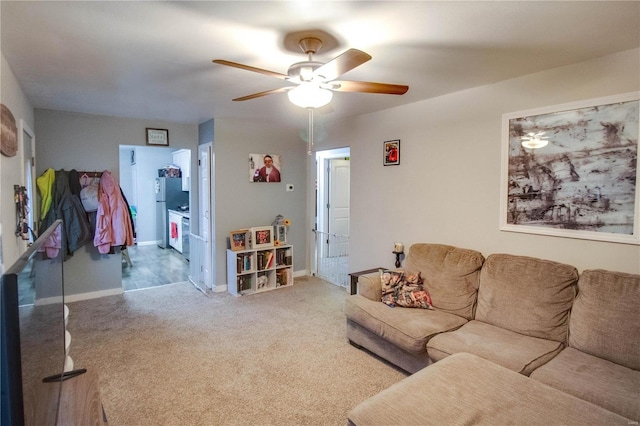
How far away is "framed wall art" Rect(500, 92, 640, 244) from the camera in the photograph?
2287mm

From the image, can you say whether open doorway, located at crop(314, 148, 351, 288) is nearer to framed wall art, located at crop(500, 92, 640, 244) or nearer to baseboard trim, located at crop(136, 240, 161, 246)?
framed wall art, located at crop(500, 92, 640, 244)

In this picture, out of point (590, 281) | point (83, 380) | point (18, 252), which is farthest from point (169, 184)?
point (590, 281)

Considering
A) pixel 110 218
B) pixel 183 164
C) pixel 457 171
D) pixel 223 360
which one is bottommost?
pixel 223 360

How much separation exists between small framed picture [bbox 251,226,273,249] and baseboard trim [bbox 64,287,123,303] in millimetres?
1877

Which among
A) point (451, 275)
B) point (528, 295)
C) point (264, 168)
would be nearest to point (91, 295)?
point (264, 168)

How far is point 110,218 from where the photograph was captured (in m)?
4.32

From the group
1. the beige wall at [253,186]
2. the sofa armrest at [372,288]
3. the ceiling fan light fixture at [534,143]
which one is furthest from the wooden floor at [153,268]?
the ceiling fan light fixture at [534,143]

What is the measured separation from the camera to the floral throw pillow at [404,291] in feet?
9.72

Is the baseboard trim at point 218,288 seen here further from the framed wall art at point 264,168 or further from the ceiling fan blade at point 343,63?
the ceiling fan blade at point 343,63

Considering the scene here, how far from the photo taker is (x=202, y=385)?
8.33ft

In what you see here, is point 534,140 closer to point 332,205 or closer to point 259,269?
point 259,269

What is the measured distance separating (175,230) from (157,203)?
4.36 ft

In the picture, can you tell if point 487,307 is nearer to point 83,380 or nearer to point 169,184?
point 83,380

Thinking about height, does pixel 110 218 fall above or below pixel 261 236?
above
